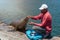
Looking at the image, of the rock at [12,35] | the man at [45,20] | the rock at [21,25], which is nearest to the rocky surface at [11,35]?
the rock at [12,35]

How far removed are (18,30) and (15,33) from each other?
754mm

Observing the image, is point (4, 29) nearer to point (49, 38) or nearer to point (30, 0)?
point (49, 38)

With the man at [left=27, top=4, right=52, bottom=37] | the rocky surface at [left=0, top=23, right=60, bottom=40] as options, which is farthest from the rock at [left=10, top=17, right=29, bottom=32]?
the man at [left=27, top=4, right=52, bottom=37]

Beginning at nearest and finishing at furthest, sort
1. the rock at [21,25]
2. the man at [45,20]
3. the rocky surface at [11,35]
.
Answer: the man at [45,20] → the rocky surface at [11,35] → the rock at [21,25]

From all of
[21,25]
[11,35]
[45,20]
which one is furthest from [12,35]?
[45,20]

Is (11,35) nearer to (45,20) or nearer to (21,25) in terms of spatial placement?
(21,25)

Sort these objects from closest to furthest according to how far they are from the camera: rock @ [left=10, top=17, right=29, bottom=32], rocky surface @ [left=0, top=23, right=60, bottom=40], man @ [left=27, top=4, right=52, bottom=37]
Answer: man @ [left=27, top=4, right=52, bottom=37]
rocky surface @ [left=0, top=23, right=60, bottom=40]
rock @ [left=10, top=17, right=29, bottom=32]

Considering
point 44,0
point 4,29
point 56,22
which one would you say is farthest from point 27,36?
point 44,0

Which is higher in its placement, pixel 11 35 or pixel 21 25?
pixel 21 25

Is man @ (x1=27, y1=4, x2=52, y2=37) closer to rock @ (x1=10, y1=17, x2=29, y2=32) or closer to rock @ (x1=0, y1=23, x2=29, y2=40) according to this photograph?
rock @ (x1=0, y1=23, x2=29, y2=40)

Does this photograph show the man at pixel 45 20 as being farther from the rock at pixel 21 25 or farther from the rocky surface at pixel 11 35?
the rock at pixel 21 25

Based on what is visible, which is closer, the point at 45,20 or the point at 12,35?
the point at 45,20

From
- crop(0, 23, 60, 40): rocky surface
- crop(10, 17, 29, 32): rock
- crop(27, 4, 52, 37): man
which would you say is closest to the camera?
crop(27, 4, 52, 37): man

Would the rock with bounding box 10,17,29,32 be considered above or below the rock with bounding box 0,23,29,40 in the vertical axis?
above
